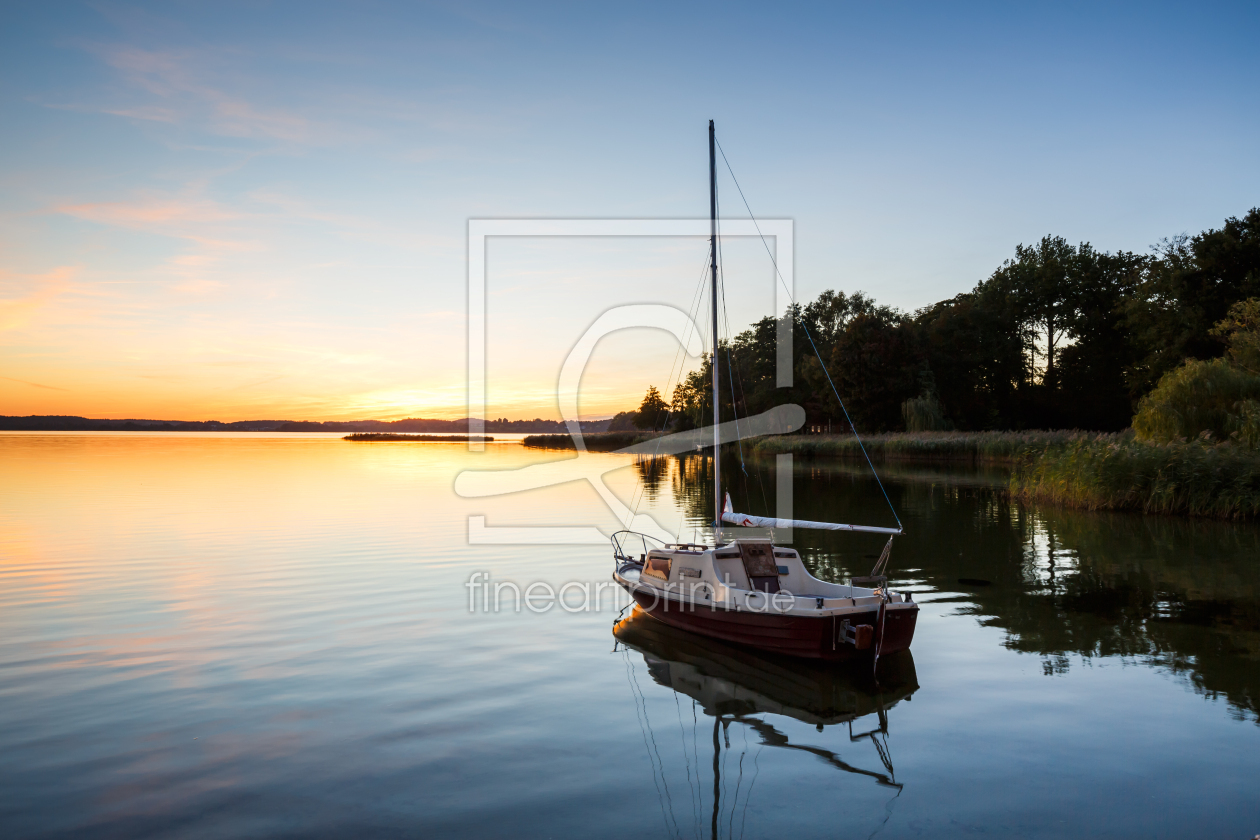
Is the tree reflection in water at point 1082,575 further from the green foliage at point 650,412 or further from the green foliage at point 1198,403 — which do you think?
the green foliage at point 650,412

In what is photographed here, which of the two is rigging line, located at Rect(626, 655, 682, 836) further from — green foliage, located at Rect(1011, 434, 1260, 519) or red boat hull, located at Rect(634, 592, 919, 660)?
green foliage, located at Rect(1011, 434, 1260, 519)

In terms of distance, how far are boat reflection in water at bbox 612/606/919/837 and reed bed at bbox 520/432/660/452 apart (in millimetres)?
99050

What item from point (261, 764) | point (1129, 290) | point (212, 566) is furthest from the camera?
point (1129, 290)

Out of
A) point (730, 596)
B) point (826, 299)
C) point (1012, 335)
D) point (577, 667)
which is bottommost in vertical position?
point (577, 667)

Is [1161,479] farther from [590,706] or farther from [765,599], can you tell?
[590,706]

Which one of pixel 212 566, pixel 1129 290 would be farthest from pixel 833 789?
pixel 1129 290

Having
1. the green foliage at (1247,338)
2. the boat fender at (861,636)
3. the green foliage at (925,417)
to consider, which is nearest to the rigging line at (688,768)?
the boat fender at (861,636)

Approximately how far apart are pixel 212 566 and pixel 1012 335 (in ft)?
336

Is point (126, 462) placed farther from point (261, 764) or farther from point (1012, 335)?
point (1012, 335)

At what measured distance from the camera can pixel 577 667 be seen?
1466cm

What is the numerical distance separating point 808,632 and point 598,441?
12719 centimetres

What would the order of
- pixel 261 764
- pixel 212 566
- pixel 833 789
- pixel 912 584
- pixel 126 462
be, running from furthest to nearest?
pixel 126 462 → pixel 212 566 → pixel 912 584 → pixel 261 764 → pixel 833 789

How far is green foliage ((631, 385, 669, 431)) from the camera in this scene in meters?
131

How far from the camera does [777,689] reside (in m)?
13.2
